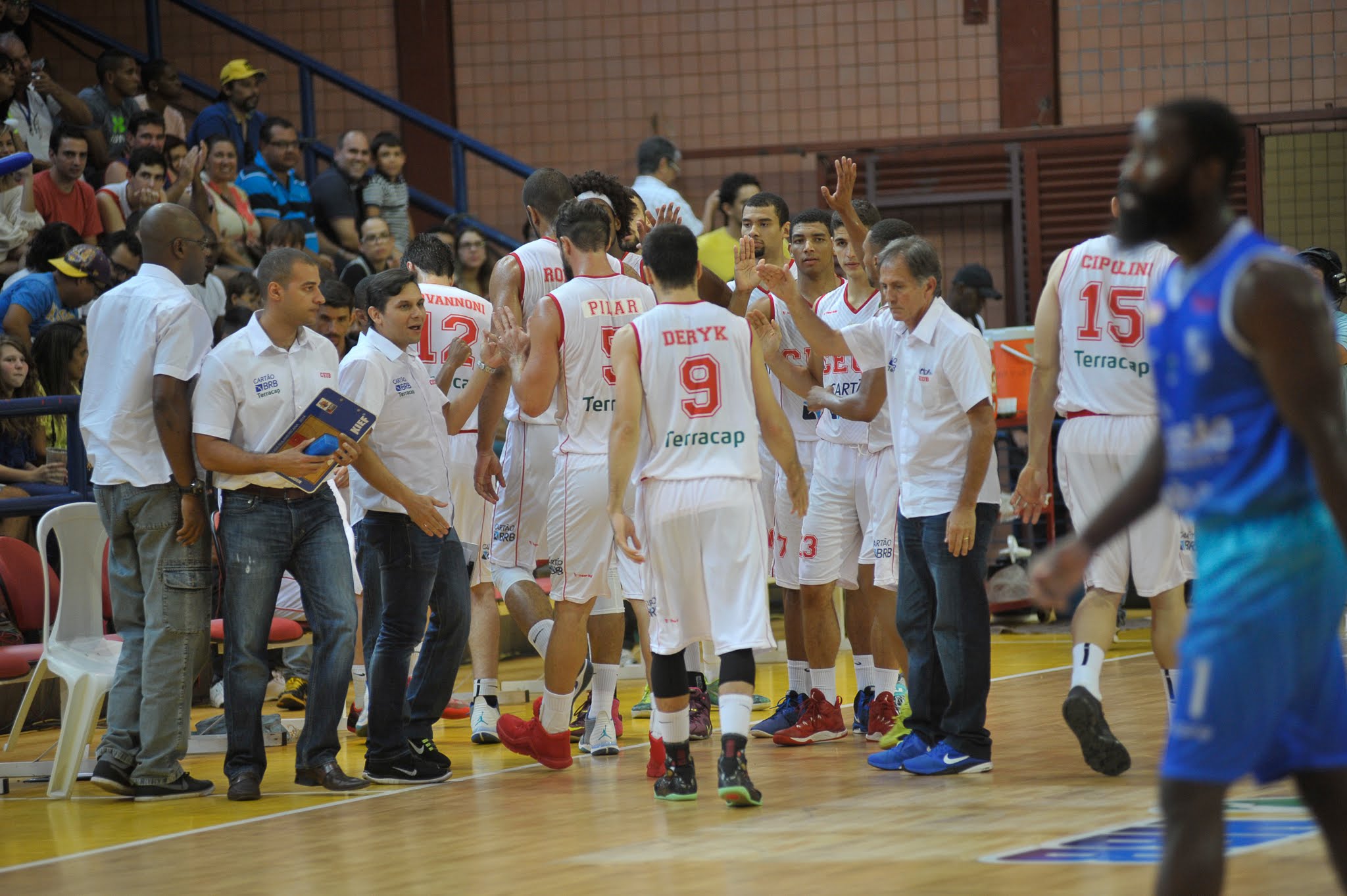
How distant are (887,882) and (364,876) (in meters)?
1.60

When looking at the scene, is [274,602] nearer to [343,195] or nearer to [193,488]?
[193,488]

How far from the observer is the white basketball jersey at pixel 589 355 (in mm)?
6906

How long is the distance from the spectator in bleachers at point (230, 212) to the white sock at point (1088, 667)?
7.66 metres

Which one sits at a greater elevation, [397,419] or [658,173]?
[658,173]

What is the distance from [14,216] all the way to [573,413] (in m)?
5.65

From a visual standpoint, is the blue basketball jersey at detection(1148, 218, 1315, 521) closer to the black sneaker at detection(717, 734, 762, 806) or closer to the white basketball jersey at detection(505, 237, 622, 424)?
the black sneaker at detection(717, 734, 762, 806)

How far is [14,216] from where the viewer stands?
10.7 meters

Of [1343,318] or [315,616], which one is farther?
[1343,318]

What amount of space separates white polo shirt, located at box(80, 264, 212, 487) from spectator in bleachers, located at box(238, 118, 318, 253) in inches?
229

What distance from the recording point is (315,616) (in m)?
6.48

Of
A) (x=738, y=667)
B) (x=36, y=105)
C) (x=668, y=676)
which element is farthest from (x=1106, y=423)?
(x=36, y=105)

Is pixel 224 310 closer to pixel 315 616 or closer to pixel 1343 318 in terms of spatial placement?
pixel 315 616

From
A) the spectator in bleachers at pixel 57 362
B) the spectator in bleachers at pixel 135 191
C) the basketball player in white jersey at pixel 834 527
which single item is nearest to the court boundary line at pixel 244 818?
the basketball player in white jersey at pixel 834 527

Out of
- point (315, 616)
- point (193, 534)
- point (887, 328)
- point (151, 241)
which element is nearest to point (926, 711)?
A: point (887, 328)
